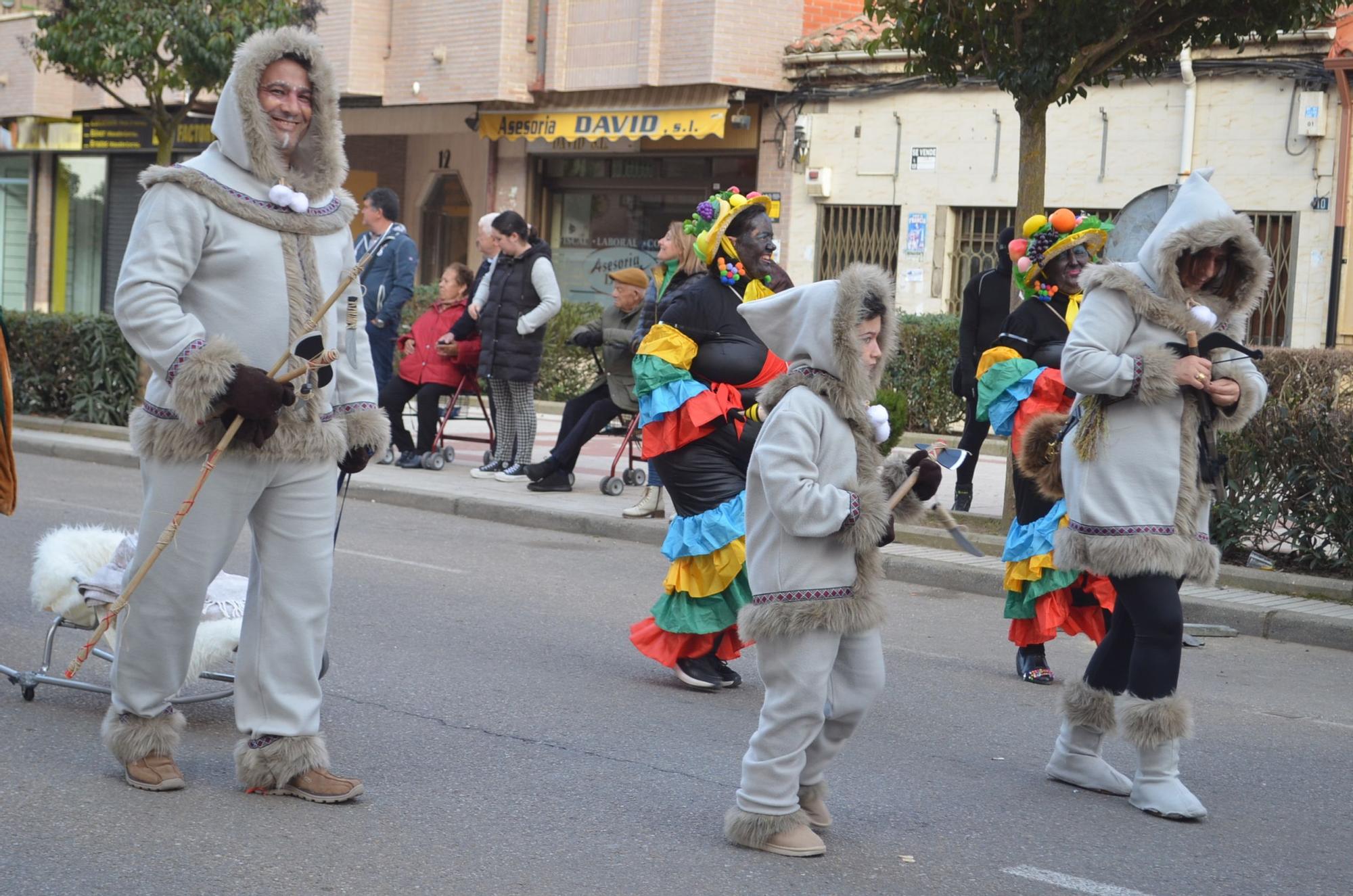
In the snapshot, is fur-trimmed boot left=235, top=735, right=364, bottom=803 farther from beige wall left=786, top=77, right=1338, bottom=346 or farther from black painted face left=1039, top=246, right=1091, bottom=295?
beige wall left=786, top=77, right=1338, bottom=346

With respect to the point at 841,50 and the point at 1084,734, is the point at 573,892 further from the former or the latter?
the point at 841,50

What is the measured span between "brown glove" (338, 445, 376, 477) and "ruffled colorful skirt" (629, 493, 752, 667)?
1848mm

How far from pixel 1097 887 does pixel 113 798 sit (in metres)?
2.74

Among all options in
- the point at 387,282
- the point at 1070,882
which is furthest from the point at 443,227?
the point at 1070,882

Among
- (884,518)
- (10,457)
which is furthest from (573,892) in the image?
(10,457)

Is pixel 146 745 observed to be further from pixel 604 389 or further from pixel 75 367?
pixel 75 367

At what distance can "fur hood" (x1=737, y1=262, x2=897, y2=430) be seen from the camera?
14.9 ft

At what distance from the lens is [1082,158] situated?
17688mm

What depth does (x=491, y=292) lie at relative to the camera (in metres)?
13.2

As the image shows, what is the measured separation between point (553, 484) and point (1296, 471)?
5522 mm

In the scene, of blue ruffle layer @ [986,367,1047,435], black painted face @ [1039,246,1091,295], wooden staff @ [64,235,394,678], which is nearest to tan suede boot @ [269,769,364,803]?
wooden staff @ [64,235,394,678]

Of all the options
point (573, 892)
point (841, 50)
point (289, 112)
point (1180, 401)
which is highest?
point (841, 50)

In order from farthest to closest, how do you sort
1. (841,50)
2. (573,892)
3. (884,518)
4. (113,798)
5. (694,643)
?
(841,50) < (694,643) < (113,798) < (884,518) < (573,892)

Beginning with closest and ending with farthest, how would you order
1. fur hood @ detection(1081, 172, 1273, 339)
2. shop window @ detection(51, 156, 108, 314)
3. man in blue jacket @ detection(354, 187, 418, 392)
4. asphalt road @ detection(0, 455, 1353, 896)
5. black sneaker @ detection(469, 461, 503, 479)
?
1. asphalt road @ detection(0, 455, 1353, 896)
2. fur hood @ detection(1081, 172, 1273, 339)
3. black sneaker @ detection(469, 461, 503, 479)
4. man in blue jacket @ detection(354, 187, 418, 392)
5. shop window @ detection(51, 156, 108, 314)
